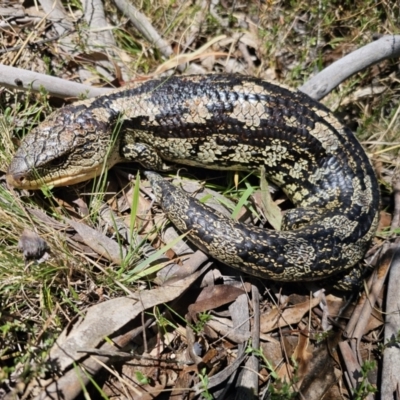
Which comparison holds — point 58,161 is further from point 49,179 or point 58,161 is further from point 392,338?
point 392,338

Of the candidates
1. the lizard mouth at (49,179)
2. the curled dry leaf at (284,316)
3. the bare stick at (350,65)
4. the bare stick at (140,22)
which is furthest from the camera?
the bare stick at (140,22)

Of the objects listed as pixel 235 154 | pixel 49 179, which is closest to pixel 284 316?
pixel 235 154

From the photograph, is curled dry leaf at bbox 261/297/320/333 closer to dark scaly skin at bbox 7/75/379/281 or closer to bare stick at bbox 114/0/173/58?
dark scaly skin at bbox 7/75/379/281

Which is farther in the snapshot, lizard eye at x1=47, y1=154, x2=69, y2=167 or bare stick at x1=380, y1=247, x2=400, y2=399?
lizard eye at x1=47, y1=154, x2=69, y2=167

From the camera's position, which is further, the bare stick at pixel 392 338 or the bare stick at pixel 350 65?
the bare stick at pixel 350 65

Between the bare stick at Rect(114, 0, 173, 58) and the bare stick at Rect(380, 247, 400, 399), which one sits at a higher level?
the bare stick at Rect(114, 0, 173, 58)

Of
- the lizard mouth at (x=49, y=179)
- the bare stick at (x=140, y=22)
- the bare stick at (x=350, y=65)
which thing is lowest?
the lizard mouth at (x=49, y=179)

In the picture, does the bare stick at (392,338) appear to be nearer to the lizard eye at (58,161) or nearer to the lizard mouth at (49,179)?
the lizard mouth at (49,179)

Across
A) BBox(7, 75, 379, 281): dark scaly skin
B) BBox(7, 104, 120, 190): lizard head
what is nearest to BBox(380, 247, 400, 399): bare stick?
BBox(7, 75, 379, 281): dark scaly skin

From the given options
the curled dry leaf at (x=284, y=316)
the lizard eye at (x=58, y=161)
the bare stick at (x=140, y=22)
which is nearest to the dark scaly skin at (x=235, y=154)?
the lizard eye at (x=58, y=161)
